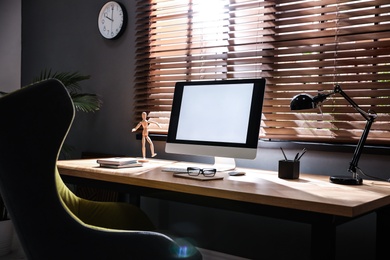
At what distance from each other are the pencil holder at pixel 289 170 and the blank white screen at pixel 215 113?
0.23 meters

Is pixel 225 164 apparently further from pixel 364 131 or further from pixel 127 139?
pixel 127 139

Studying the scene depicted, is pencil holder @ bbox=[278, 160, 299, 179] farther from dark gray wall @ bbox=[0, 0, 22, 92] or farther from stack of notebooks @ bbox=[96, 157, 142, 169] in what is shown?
dark gray wall @ bbox=[0, 0, 22, 92]

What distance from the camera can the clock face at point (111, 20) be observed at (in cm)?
326

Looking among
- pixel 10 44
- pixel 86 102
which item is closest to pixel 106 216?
pixel 86 102

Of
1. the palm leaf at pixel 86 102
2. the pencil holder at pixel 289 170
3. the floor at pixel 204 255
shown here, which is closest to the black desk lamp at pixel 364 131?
the pencil holder at pixel 289 170

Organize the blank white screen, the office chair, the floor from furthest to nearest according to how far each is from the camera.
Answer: the floor < the blank white screen < the office chair

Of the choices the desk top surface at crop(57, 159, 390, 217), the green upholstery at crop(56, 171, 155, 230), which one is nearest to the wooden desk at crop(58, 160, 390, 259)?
the desk top surface at crop(57, 159, 390, 217)

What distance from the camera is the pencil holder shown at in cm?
197

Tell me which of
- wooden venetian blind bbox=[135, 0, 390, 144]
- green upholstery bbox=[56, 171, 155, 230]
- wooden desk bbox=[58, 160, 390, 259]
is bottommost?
green upholstery bbox=[56, 171, 155, 230]

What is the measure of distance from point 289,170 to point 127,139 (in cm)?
156

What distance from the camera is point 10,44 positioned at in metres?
3.94

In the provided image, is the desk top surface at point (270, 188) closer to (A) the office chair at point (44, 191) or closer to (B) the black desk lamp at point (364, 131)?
(B) the black desk lamp at point (364, 131)

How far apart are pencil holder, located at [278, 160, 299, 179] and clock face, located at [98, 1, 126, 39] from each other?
180 cm

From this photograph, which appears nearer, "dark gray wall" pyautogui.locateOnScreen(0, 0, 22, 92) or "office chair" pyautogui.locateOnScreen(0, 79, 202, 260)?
"office chair" pyautogui.locateOnScreen(0, 79, 202, 260)
